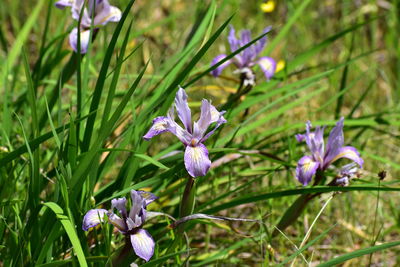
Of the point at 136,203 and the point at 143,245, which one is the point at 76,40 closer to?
the point at 136,203

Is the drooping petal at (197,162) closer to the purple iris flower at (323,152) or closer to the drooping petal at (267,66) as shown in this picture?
the purple iris flower at (323,152)

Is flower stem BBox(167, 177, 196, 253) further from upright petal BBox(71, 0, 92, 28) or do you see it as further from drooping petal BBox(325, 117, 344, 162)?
upright petal BBox(71, 0, 92, 28)

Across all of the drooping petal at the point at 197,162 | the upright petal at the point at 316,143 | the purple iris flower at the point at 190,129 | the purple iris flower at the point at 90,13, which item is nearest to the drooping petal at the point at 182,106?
the purple iris flower at the point at 190,129

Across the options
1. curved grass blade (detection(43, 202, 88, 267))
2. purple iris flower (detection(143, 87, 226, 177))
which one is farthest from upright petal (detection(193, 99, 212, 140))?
curved grass blade (detection(43, 202, 88, 267))

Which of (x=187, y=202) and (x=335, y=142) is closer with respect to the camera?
(x=187, y=202)

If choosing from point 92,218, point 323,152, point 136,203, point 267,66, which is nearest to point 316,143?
point 323,152

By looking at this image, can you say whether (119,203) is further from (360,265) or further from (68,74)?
(360,265)
